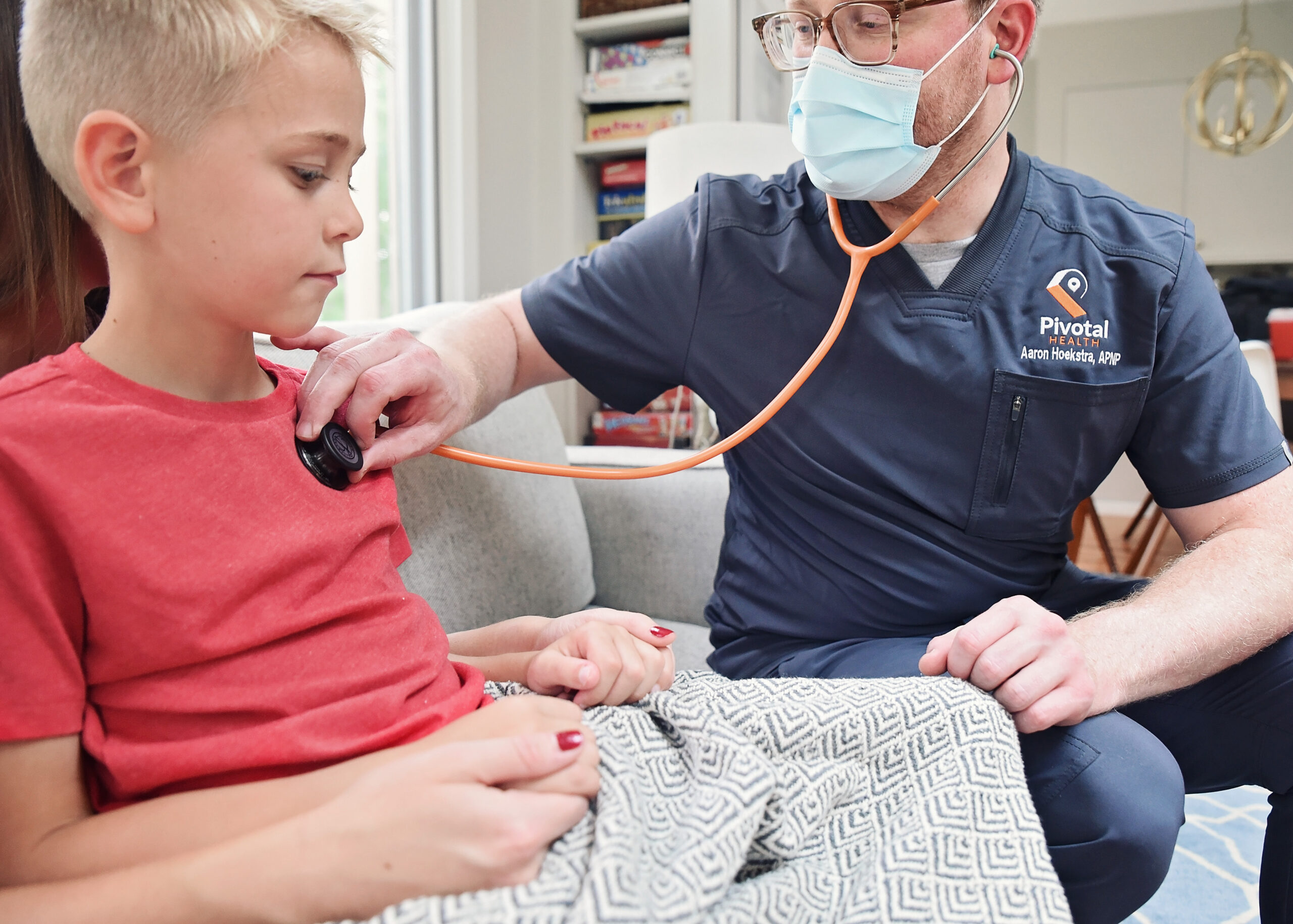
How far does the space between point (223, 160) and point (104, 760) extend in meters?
0.42

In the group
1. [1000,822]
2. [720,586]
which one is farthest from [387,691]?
[720,586]

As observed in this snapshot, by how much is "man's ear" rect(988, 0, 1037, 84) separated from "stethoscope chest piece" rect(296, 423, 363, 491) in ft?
2.86

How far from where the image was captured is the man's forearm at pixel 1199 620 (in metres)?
0.94

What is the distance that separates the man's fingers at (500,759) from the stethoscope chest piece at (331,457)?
0.27m

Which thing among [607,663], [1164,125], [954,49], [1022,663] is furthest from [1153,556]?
[607,663]

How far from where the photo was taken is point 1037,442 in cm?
108

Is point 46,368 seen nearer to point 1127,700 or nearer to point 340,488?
point 340,488

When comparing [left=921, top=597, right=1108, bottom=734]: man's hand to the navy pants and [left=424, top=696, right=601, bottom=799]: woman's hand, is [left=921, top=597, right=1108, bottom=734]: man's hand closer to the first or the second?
the navy pants

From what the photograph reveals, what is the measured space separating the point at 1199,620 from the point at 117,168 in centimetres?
108

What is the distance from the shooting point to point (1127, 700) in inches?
36.6

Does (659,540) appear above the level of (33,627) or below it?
below

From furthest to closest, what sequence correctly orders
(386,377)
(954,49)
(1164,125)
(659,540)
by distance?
1. (1164,125)
2. (659,540)
3. (954,49)
4. (386,377)

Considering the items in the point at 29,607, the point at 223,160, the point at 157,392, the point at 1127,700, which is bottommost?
the point at 1127,700

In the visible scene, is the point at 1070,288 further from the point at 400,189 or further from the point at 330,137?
the point at 400,189
